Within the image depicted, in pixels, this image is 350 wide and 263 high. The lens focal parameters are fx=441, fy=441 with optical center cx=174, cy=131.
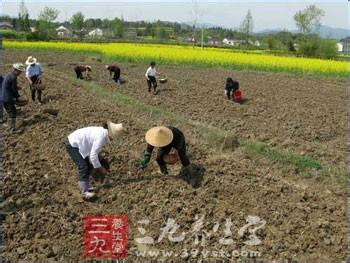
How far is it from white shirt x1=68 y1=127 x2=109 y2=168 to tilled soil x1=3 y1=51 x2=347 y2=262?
698 mm

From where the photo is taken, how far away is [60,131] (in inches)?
359

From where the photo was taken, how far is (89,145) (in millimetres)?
5773

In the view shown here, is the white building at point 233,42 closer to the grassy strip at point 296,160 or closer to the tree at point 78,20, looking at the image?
the tree at point 78,20

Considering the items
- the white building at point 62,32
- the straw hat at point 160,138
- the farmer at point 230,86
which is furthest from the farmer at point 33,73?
the white building at point 62,32

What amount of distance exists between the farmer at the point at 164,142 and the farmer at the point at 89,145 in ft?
2.12

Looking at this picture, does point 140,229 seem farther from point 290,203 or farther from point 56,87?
point 56,87

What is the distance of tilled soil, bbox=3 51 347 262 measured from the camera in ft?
16.4

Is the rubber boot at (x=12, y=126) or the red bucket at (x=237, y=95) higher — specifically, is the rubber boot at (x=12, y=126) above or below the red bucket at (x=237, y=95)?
below

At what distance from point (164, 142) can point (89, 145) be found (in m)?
1.08

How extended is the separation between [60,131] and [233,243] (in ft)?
17.4

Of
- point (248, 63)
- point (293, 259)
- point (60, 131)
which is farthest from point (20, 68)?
point (248, 63)

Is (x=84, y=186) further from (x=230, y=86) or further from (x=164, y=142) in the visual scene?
(x=230, y=86)

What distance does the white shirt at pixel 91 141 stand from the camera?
557 centimetres

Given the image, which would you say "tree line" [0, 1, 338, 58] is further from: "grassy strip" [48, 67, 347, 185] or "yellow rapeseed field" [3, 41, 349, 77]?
"grassy strip" [48, 67, 347, 185]
